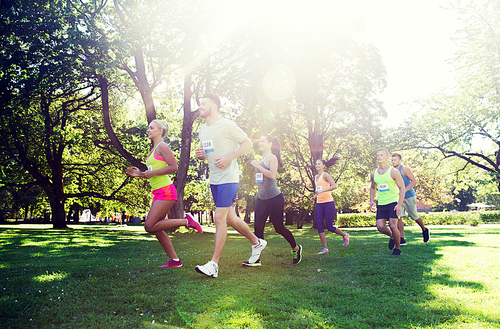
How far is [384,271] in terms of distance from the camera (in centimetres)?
479

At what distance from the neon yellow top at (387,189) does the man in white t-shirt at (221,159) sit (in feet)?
11.5

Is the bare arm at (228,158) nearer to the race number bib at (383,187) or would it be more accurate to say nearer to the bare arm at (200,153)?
the bare arm at (200,153)

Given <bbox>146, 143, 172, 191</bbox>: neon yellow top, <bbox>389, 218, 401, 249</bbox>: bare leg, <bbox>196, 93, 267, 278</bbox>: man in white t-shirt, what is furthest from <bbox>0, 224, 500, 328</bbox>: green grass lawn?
<bbox>146, 143, 172, 191</bbox>: neon yellow top

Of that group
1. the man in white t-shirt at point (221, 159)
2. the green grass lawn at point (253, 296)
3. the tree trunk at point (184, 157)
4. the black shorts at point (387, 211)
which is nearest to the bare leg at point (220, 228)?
the man in white t-shirt at point (221, 159)

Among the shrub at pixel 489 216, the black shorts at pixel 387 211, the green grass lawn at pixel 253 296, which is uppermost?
the black shorts at pixel 387 211

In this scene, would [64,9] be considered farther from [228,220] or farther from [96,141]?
[228,220]

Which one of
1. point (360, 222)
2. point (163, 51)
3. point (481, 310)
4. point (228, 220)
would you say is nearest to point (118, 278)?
point (228, 220)

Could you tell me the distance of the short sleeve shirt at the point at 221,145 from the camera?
447 centimetres

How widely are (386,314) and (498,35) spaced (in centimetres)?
2076

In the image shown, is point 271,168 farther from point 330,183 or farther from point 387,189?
point 387,189

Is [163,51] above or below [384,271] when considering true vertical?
above

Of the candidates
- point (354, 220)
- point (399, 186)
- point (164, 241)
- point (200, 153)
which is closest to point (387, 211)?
point (399, 186)

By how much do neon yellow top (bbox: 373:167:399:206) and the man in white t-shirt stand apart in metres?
3.50

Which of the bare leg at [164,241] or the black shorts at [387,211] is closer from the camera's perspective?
the bare leg at [164,241]
